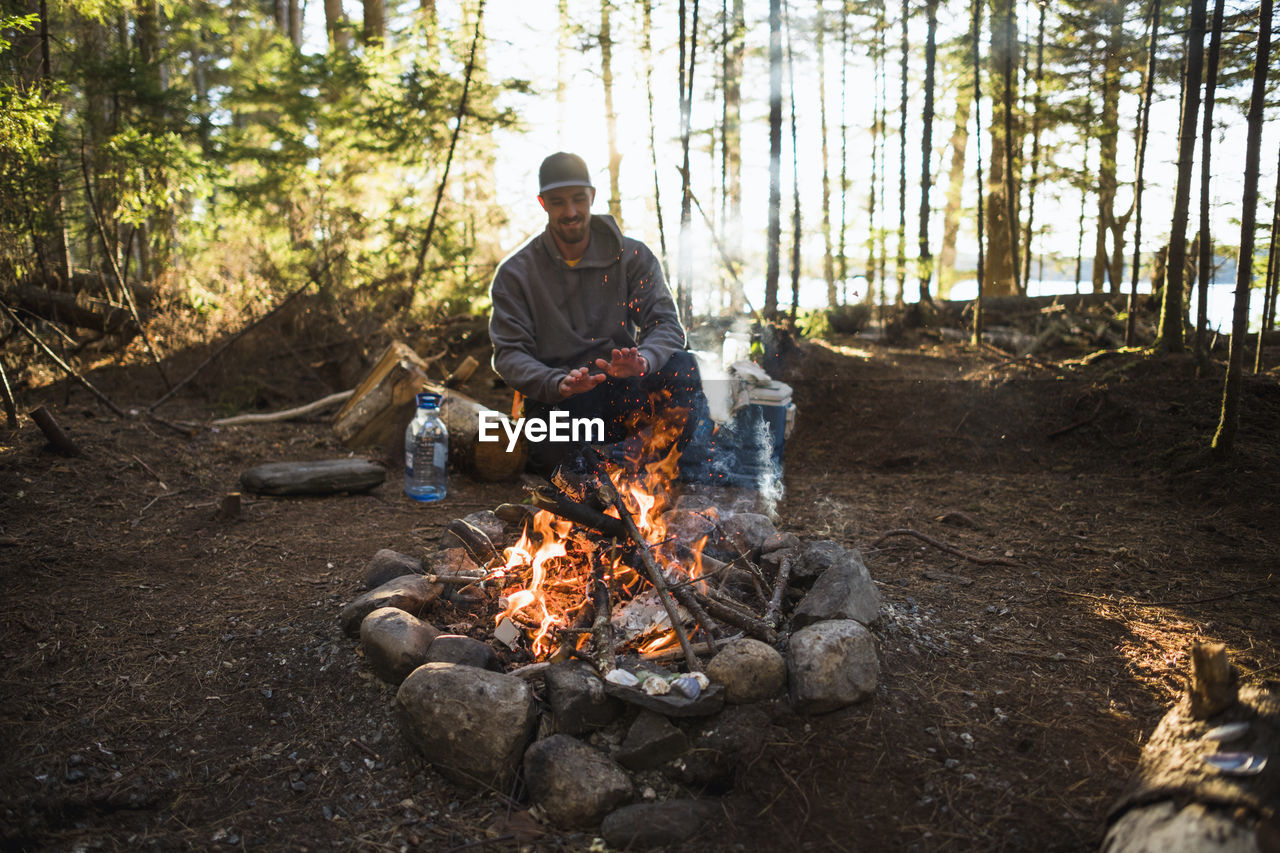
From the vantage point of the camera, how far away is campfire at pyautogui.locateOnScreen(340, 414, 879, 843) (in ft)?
7.66

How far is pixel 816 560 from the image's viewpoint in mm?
3326

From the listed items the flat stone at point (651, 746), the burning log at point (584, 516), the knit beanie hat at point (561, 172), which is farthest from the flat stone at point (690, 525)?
the knit beanie hat at point (561, 172)

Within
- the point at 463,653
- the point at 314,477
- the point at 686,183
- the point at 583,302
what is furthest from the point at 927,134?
the point at 463,653

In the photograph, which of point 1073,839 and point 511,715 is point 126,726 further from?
point 1073,839

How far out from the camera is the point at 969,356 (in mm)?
9297

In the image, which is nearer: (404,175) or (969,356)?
(969,356)

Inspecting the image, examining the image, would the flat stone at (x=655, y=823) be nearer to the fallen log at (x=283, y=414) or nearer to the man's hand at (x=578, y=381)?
the man's hand at (x=578, y=381)

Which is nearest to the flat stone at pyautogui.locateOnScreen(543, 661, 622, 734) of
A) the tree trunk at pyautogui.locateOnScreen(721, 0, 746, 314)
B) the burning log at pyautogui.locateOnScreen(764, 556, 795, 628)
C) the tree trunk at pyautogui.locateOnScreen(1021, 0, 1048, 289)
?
the burning log at pyautogui.locateOnScreen(764, 556, 795, 628)

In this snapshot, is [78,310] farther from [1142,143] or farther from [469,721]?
[1142,143]

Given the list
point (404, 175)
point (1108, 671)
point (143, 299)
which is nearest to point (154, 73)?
point (143, 299)

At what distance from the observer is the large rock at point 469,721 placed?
7.65ft

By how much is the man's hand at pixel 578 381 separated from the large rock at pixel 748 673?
4.18 ft

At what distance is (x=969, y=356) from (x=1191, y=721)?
797 cm

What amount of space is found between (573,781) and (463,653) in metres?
0.68
